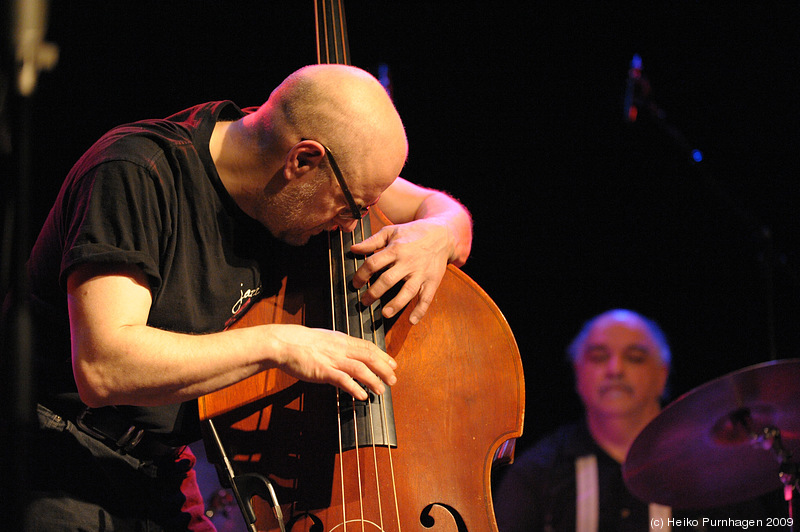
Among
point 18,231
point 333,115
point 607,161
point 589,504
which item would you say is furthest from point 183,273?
point 607,161

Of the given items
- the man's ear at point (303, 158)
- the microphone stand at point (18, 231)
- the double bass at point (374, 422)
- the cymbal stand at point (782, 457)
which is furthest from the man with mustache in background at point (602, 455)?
the microphone stand at point (18, 231)

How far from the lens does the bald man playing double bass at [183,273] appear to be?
1300 millimetres

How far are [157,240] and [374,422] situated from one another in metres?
0.66

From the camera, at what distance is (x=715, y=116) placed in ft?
15.3

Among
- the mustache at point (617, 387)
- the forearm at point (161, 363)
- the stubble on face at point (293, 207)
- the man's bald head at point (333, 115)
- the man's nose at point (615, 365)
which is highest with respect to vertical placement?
the man's bald head at point (333, 115)

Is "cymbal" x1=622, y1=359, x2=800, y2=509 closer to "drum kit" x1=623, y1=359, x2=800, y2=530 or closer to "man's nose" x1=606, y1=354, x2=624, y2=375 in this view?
"drum kit" x1=623, y1=359, x2=800, y2=530

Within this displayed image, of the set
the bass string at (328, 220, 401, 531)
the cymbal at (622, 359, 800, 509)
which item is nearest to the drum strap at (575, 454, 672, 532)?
the cymbal at (622, 359, 800, 509)

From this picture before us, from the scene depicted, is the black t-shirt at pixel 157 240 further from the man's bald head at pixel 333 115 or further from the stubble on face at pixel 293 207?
the man's bald head at pixel 333 115

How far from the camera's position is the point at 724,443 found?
2611 millimetres

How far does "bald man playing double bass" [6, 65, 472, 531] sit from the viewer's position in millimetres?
1300

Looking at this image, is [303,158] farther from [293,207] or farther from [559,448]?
[559,448]

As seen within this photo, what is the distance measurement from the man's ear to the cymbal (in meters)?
1.66

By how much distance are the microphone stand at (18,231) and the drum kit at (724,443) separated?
2.22 m

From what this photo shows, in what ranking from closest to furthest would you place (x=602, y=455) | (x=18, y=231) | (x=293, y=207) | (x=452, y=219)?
(x=18, y=231), (x=293, y=207), (x=452, y=219), (x=602, y=455)
